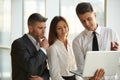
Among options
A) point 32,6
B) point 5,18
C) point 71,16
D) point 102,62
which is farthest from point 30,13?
point 102,62

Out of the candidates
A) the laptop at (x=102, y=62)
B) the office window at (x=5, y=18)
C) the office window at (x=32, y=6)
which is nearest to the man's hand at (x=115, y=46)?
the laptop at (x=102, y=62)

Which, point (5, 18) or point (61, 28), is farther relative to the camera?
point (5, 18)

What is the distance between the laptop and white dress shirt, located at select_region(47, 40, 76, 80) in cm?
40

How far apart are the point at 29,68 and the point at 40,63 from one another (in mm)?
103

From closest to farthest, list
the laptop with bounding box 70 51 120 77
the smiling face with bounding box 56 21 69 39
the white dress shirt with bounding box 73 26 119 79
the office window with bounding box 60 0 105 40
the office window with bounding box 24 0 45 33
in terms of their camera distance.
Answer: the laptop with bounding box 70 51 120 77 → the white dress shirt with bounding box 73 26 119 79 → the smiling face with bounding box 56 21 69 39 → the office window with bounding box 60 0 105 40 → the office window with bounding box 24 0 45 33

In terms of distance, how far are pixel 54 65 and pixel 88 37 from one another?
41cm

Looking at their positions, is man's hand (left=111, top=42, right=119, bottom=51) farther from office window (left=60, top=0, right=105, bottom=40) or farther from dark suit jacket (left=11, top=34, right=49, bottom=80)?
office window (left=60, top=0, right=105, bottom=40)

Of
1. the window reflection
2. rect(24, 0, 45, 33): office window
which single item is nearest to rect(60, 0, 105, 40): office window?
rect(24, 0, 45, 33): office window

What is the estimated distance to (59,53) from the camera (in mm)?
2477

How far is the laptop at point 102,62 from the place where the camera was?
1979 millimetres

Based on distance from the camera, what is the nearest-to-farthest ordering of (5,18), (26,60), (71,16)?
(26,60), (71,16), (5,18)

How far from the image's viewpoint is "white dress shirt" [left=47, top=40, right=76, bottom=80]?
2.37 m

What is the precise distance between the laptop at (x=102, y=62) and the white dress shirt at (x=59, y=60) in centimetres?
40

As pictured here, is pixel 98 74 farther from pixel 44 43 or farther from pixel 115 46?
pixel 44 43
